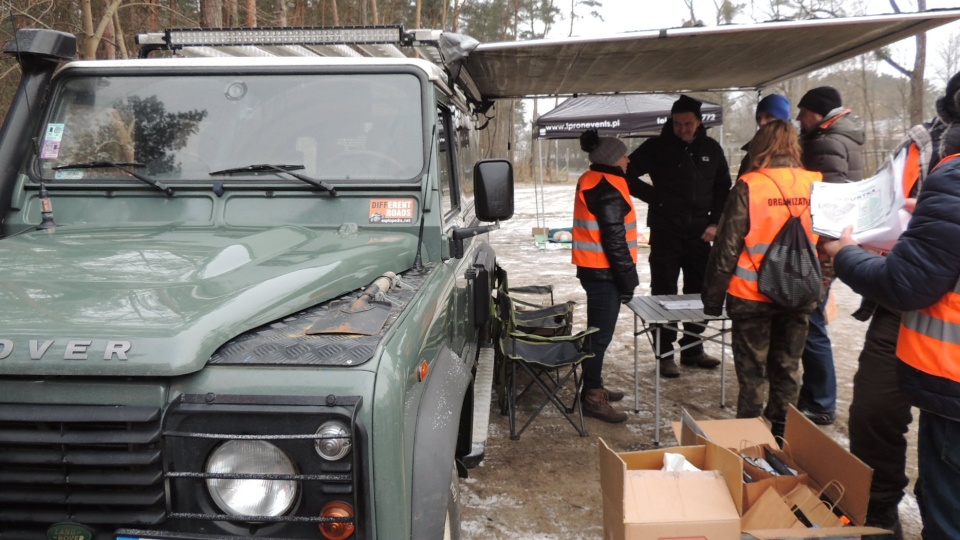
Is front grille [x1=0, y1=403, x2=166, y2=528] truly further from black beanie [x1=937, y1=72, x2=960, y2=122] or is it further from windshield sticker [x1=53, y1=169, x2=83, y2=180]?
black beanie [x1=937, y1=72, x2=960, y2=122]

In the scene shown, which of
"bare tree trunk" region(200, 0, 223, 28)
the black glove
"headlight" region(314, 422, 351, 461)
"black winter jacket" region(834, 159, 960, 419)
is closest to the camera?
"headlight" region(314, 422, 351, 461)

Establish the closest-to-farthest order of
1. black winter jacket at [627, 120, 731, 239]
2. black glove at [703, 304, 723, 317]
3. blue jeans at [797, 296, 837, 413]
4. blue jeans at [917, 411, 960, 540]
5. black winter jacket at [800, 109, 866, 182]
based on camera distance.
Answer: blue jeans at [917, 411, 960, 540]
black glove at [703, 304, 723, 317]
black winter jacket at [800, 109, 866, 182]
blue jeans at [797, 296, 837, 413]
black winter jacket at [627, 120, 731, 239]

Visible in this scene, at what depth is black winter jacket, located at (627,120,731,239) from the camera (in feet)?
17.5

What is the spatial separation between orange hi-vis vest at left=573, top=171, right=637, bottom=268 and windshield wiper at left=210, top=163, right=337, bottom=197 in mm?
2134

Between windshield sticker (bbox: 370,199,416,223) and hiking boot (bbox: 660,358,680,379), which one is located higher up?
windshield sticker (bbox: 370,199,416,223)

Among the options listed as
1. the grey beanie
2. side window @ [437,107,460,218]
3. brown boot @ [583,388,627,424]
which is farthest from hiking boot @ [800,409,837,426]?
side window @ [437,107,460,218]

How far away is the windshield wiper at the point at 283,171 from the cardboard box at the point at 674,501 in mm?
1625

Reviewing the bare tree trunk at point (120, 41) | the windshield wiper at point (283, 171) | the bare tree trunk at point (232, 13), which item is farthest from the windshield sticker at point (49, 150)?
the bare tree trunk at point (232, 13)

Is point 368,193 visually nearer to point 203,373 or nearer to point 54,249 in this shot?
point 54,249

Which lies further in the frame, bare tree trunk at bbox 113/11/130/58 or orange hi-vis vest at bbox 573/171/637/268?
bare tree trunk at bbox 113/11/130/58

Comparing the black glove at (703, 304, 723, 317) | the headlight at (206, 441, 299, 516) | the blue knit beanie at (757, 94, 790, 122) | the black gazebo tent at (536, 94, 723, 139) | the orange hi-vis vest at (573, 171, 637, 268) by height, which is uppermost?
the black gazebo tent at (536, 94, 723, 139)

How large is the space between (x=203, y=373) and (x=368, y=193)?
1373 mm

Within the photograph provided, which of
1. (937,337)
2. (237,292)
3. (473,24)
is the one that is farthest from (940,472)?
(473,24)

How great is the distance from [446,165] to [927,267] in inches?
82.1
